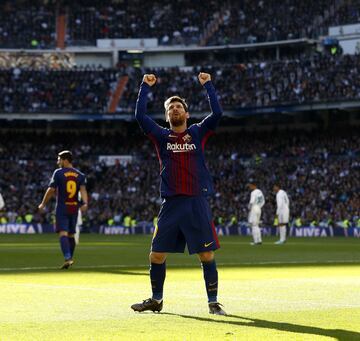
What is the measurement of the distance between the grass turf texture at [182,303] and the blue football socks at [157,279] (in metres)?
0.30

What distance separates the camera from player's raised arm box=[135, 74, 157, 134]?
43.1 ft

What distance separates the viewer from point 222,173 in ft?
232

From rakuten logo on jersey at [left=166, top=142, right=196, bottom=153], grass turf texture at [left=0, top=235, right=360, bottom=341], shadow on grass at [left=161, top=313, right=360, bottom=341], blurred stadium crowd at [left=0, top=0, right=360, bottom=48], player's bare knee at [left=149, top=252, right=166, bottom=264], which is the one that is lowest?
shadow on grass at [left=161, top=313, right=360, bottom=341]

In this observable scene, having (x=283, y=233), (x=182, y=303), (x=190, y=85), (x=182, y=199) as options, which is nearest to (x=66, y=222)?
(x=182, y=303)

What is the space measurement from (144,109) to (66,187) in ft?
33.3

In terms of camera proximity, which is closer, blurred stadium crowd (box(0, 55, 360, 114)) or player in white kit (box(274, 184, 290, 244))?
player in white kit (box(274, 184, 290, 244))

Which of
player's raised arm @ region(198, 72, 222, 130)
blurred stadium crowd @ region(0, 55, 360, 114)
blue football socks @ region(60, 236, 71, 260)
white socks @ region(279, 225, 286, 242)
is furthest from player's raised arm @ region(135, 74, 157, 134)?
blurred stadium crowd @ region(0, 55, 360, 114)

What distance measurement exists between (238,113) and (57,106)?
13.9 m

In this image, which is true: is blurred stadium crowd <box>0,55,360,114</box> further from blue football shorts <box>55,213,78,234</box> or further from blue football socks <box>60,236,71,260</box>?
blue football socks <box>60,236,71,260</box>

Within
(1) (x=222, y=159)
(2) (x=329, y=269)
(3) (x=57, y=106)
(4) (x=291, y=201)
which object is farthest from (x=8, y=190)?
(2) (x=329, y=269)

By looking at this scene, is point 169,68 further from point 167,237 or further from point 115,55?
point 167,237

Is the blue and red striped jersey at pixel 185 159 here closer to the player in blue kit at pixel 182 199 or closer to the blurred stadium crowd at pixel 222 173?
the player in blue kit at pixel 182 199

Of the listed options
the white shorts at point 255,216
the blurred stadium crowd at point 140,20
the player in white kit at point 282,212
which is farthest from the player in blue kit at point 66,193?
the blurred stadium crowd at point 140,20

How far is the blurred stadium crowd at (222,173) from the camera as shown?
2462 inches
